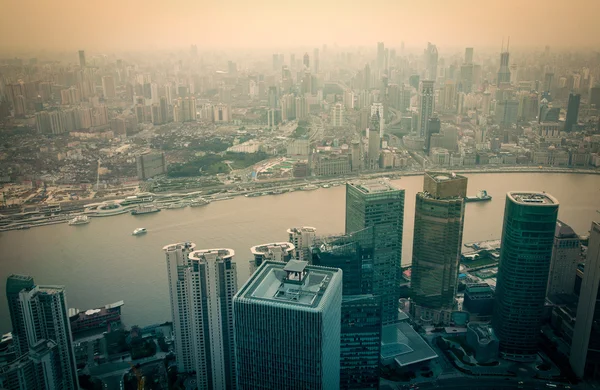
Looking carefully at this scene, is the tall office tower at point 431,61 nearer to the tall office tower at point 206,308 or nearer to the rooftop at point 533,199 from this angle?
the rooftop at point 533,199

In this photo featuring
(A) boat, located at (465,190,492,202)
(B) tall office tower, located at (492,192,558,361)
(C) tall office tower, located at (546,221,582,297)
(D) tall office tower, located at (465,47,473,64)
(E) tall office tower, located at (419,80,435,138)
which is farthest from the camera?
(E) tall office tower, located at (419,80,435,138)

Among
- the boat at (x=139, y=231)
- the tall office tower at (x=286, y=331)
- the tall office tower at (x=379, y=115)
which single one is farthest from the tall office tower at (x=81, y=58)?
the tall office tower at (x=379, y=115)

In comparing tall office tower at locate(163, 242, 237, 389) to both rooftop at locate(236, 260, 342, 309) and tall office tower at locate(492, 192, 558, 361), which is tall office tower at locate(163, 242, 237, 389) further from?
tall office tower at locate(492, 192, 558, 361)

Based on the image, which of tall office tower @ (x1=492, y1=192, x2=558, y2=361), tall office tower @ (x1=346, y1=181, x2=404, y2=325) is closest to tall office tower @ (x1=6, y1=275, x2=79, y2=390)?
tall office tower @ (x1=346, y1=181, x2=404, y2=325)

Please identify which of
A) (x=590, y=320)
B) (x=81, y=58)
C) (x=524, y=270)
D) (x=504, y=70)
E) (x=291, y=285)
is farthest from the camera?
(x=504, y=70)

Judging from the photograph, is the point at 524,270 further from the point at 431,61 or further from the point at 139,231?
the point at 431,61

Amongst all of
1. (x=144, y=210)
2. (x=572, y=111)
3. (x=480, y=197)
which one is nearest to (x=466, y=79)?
(x=572, y=111)
